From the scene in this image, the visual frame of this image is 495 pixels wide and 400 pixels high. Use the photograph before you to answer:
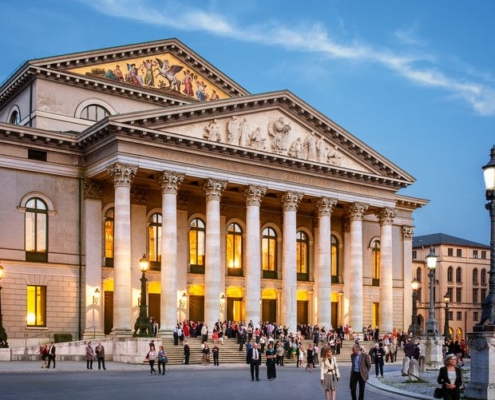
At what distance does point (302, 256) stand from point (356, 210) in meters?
5.84

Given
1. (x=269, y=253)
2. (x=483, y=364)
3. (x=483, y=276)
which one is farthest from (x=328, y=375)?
(x=483, y=276)

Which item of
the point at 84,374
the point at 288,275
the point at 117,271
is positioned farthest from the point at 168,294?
the point at 84,374

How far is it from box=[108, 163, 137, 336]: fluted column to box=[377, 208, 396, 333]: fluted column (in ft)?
69.0

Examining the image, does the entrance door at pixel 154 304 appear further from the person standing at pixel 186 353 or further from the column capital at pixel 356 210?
the column capital at pixel 356 210

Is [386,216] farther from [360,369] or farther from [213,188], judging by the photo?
[360,369]

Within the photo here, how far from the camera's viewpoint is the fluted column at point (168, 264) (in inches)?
1748

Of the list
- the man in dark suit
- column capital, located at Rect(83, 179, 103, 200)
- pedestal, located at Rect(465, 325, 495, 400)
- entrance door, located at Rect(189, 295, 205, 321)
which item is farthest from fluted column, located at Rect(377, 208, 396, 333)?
pedestal, located at Rect(465, 325, 495, 400)

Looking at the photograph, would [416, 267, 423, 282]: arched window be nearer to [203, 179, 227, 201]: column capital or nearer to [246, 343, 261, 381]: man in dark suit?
[203, 179, 227, 201]: column capital

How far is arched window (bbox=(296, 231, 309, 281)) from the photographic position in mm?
57562

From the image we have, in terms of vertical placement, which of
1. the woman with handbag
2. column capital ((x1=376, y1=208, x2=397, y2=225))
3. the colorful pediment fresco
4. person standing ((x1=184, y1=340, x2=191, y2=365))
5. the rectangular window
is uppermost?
the colorful pediment fresco

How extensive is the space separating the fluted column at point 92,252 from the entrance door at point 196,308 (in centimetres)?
751

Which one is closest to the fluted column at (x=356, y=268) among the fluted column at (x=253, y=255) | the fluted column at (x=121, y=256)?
the fluted column at (x=253, y=255)

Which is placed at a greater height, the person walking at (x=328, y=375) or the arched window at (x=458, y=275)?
the person walking at (x=328, y=375)

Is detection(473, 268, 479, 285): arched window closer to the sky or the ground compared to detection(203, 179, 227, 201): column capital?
closer to the ground
